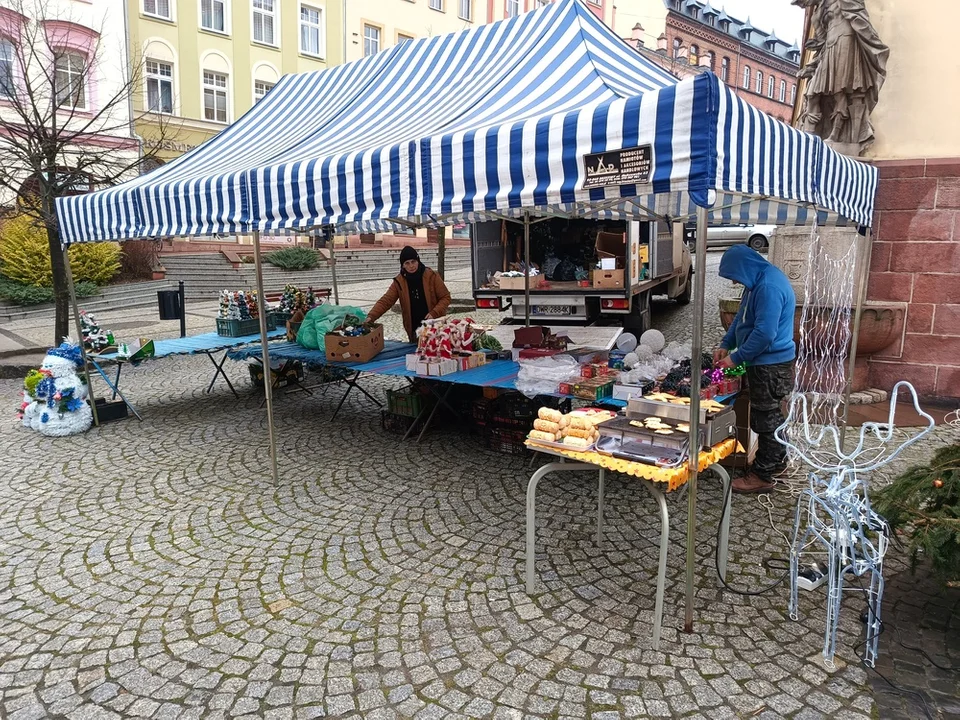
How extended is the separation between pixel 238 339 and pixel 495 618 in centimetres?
554

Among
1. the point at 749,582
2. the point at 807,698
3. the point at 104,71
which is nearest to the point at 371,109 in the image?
the point at 749,582

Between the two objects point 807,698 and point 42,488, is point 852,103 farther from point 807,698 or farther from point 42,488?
point 42,488

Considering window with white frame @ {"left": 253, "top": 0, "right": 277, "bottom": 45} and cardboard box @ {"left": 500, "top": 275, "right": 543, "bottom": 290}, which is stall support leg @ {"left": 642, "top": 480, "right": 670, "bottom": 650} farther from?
window with white frame @ {"left": 253, "top": 0, "right": 277, "bottom": 45}

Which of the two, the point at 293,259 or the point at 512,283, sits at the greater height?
the point at 293,259

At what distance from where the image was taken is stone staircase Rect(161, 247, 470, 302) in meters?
19.8

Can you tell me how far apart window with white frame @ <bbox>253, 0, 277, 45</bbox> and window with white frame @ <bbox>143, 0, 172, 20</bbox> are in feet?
11.4

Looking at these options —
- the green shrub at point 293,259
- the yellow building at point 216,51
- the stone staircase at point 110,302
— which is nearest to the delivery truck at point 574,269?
the stone staircase at point 110,302

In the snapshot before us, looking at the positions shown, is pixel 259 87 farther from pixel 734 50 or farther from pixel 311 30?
pixel 734 50

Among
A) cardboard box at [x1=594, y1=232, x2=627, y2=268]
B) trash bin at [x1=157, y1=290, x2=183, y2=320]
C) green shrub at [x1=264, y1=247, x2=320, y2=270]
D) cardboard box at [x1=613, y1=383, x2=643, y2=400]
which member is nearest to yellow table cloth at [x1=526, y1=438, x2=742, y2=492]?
cardboard box at [x1=613, y1=383, x2=643, y2=400]

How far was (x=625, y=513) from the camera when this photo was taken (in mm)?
4438

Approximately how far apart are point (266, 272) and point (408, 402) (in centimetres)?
1697

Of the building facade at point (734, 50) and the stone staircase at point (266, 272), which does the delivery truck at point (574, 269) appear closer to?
the stone staircase at point (266, 272)

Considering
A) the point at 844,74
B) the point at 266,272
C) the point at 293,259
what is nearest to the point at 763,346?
the point at 844,74

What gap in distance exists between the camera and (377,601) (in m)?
3.43
